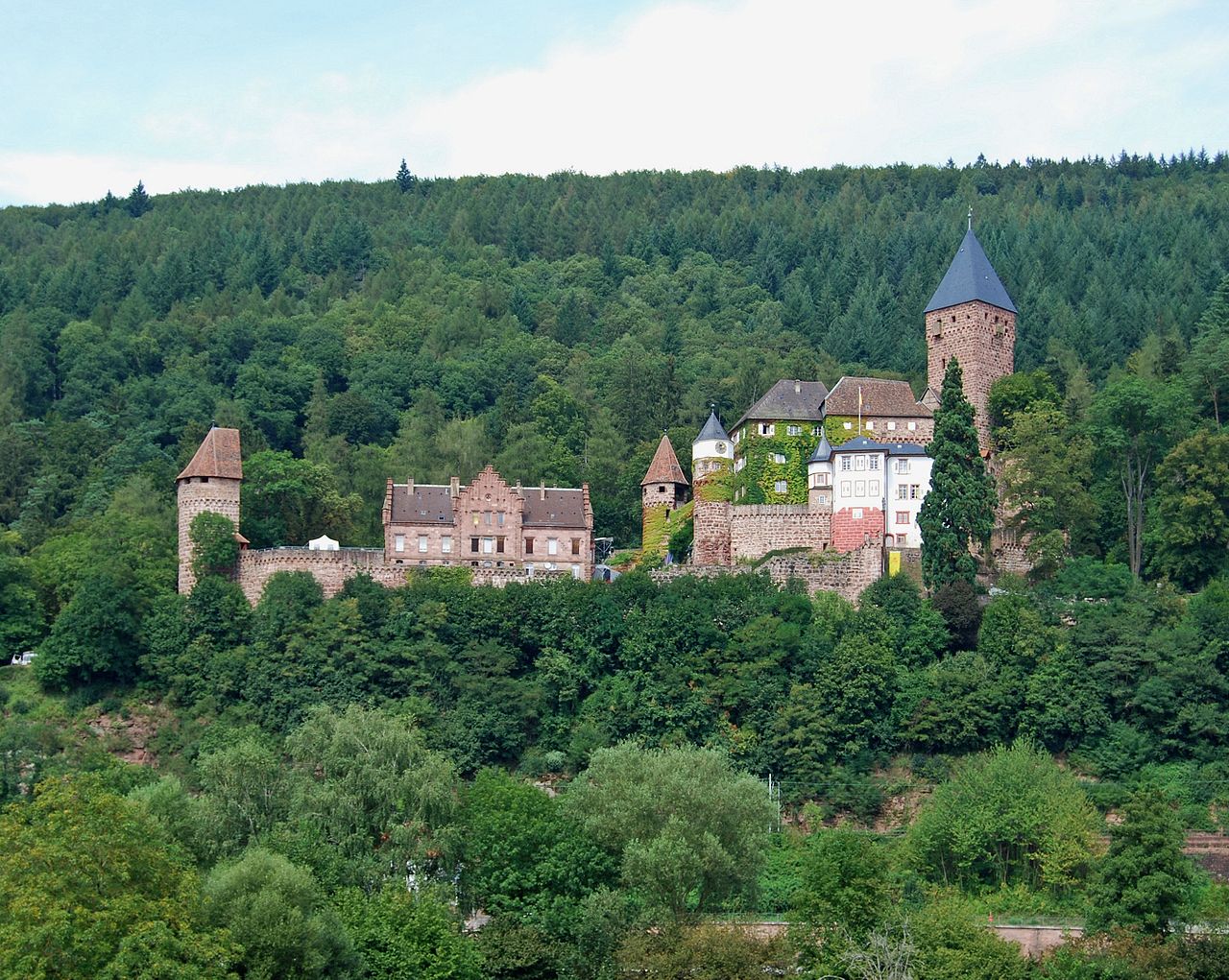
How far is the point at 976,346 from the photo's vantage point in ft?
273

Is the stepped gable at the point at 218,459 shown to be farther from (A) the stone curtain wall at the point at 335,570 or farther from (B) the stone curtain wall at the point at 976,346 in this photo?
(B) the stone curtain wall at the point at 976,346

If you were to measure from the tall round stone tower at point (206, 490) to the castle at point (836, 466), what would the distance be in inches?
664

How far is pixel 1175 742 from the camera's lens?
66.4 meters

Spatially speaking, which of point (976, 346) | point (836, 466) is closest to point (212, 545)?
point (836, 466)

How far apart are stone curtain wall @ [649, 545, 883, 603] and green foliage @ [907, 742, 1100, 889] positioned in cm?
1308

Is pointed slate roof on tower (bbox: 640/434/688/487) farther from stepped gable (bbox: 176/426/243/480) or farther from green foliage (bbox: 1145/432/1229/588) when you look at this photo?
green foliage (bbox: 1145/432/1229/588)

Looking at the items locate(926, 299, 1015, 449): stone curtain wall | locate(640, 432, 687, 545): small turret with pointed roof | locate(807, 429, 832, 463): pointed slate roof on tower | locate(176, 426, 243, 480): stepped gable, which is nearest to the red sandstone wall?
locate(807, 429, 832, 463): pointed slate roof on tower

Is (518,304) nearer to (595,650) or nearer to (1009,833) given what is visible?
(595,650)

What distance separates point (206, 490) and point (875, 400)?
85.6 feet

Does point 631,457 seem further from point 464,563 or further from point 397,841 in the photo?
point 397,841

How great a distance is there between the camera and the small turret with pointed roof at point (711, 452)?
8106 cm

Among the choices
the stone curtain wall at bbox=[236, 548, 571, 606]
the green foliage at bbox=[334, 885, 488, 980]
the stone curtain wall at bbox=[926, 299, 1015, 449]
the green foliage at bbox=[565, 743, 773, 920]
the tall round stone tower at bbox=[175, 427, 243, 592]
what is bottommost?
the green foliage at bbox=[334, 885, 488, 980]

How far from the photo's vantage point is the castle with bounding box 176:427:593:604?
77.4m

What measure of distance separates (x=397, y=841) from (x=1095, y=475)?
Answer: 3767cm
